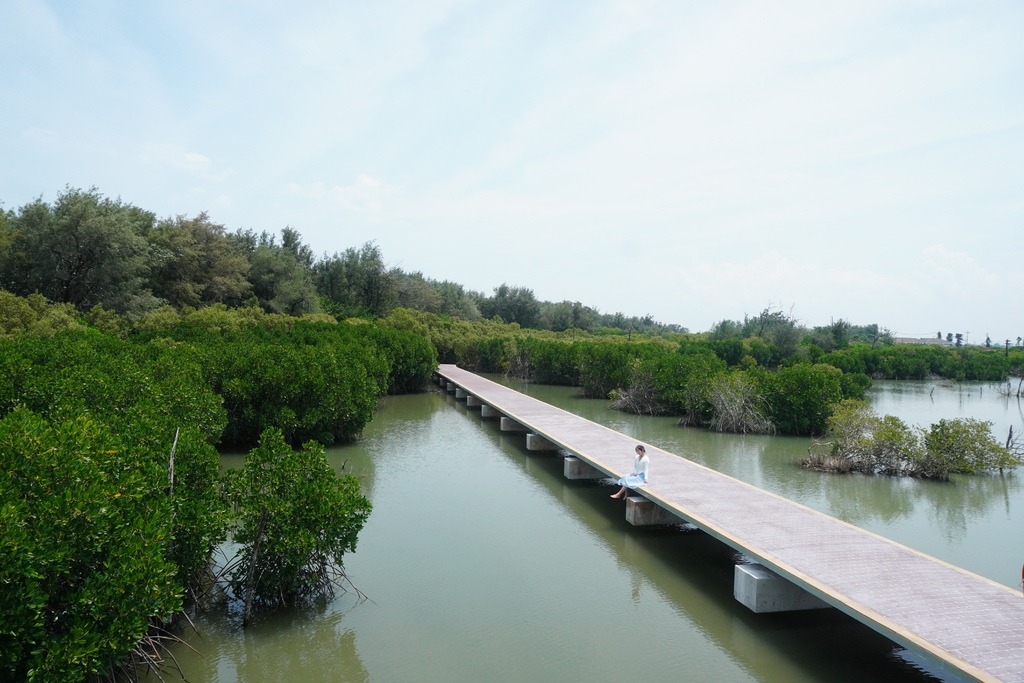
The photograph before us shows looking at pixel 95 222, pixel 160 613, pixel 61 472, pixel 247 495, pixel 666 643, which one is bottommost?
pixel 666 643

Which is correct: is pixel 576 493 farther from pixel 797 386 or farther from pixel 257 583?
pixel 797 386

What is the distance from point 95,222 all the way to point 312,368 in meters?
13.7

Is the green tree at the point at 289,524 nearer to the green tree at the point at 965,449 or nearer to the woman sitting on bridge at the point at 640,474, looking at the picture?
the woman sitting on bridge at the point at 640,474

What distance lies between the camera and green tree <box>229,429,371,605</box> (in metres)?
6.55

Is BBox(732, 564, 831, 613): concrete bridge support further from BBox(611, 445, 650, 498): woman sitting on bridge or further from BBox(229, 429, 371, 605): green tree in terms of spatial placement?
BBox(229, 429, 371, 605): green tree

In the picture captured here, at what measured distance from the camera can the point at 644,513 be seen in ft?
32.4

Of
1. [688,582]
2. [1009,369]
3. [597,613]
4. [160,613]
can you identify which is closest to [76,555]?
[160,613]

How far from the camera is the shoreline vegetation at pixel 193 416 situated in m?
4.55

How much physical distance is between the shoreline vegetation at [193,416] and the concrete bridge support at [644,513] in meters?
3.99

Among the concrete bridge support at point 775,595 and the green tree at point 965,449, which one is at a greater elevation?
the green tree at point 965,449

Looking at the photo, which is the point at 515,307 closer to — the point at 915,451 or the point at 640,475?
the point at 915,451

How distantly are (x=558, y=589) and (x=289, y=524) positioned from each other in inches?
122

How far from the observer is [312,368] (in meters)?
15.2

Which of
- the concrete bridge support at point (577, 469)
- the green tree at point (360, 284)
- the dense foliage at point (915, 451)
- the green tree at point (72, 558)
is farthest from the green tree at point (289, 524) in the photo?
the green tree at point (360, 284)
